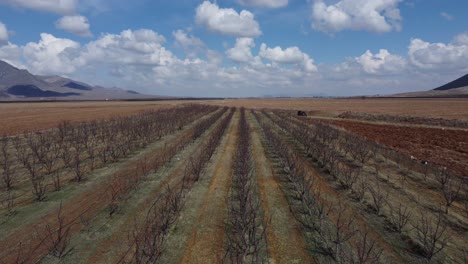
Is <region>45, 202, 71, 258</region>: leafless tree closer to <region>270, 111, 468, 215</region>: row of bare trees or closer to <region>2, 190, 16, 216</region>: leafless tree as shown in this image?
<region>2, 190, 16, 216</region>: leafless tree

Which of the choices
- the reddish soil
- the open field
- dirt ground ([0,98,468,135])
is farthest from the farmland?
the open field

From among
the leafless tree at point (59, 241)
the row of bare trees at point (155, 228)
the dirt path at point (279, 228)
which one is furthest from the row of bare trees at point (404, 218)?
the leafless tree at point (59, 241)

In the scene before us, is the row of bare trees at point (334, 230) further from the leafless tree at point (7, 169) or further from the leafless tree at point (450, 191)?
the leafless tree at point (7, 169)

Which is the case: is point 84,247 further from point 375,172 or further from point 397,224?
point 375,172

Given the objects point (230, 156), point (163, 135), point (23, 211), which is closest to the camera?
point (23, 211)

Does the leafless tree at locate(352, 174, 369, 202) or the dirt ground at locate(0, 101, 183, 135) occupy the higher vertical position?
the dirt ground at locate(0, 101, 183, 135)

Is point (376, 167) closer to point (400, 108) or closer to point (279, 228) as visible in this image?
point (279, 228)

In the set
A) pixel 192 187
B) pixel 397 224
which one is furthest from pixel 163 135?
pixel 397 224
